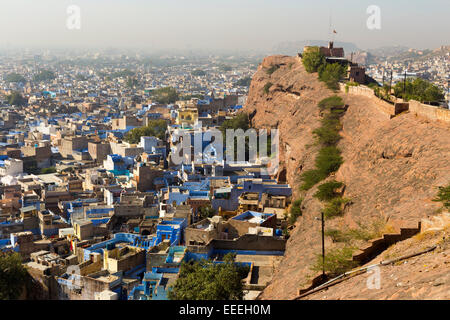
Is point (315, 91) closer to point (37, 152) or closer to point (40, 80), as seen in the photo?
point (37, 152)

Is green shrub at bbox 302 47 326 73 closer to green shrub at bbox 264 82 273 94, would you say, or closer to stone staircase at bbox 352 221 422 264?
green shrub at bbox 264 82 273 94

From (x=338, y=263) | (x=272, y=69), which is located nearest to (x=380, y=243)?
(x=338, y=263)

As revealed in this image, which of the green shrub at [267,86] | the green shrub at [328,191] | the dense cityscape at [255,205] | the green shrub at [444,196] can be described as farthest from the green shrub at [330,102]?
the green shrub at [444,196]

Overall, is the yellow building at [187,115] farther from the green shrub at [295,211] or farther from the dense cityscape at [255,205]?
the green shrub at [295,211]

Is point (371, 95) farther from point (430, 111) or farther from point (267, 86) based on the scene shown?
point (267, 86)

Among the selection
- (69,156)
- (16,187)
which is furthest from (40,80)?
(16,187)

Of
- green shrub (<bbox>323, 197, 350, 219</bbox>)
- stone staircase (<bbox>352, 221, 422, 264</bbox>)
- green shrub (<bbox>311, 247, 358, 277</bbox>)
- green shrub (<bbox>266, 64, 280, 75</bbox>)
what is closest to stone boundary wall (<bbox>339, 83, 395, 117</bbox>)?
green shrub (<bbox>323, 197, 350, 219</bbox>)
